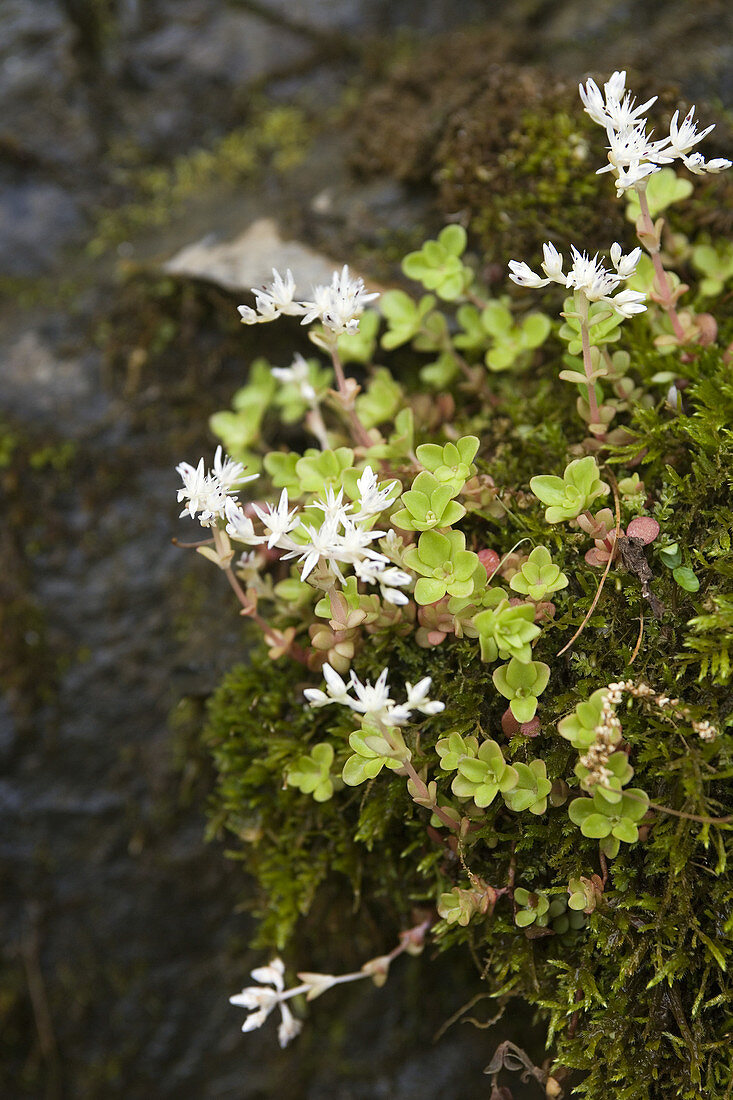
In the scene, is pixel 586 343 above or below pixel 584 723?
above

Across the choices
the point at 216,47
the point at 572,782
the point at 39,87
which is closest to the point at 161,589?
the point at 572,782

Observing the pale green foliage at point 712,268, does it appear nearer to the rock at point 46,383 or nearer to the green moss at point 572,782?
the green moss at point 572,782

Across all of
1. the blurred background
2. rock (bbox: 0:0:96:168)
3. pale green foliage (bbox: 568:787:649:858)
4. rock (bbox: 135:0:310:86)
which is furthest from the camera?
rock (bbox: 135:0:310:86)

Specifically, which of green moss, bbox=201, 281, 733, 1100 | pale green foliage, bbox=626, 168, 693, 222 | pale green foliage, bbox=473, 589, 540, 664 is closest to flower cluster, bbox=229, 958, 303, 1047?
green moss, bbox=201, 281, 733, 1100

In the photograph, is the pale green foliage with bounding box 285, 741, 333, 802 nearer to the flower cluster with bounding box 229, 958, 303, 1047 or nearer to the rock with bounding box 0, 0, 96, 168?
the flower cluster with bounding box 229, 958, 303, 1047

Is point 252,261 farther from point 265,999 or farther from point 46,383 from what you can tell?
point 265,999

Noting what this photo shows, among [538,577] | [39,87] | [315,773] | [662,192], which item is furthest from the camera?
[39,87]

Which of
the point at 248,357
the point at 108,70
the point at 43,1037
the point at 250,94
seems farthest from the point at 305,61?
the point at 43,1037
